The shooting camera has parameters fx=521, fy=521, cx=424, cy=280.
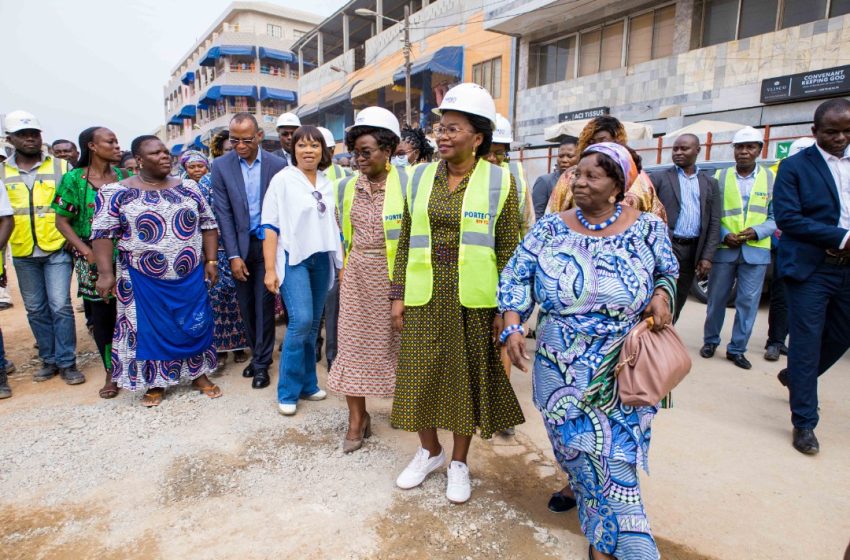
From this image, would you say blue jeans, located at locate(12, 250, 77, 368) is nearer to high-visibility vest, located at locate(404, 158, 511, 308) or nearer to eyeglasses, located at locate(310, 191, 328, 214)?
eyeglasses, located at locate(310, 191, 328, 214)

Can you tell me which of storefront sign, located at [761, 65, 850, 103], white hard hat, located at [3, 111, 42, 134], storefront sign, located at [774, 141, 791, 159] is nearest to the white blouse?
white hard hat, located at [3, 111, 42, 134]

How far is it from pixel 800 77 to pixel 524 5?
23.4 feet

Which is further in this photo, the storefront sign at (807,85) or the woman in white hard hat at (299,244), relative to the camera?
the storefront sign at (807,85)

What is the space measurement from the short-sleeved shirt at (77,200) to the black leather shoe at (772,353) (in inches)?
228

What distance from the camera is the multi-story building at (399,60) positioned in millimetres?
17031

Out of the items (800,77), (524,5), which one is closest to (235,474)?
(800,77)

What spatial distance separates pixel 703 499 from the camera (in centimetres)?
256

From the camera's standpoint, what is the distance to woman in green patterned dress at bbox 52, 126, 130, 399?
12.6 feet

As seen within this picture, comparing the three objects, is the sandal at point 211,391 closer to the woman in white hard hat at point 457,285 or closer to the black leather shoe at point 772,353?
the woman in white hard hat at point 457,285

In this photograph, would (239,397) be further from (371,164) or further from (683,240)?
(683,240)

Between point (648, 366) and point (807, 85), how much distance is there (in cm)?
1162

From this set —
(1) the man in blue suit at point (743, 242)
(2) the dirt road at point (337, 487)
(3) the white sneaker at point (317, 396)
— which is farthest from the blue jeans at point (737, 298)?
(3) the white sneaker at point (317, 396)

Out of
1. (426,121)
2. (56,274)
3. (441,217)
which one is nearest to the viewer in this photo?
(441,217)

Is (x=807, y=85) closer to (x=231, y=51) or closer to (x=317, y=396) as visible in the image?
(x=317, y=396)
